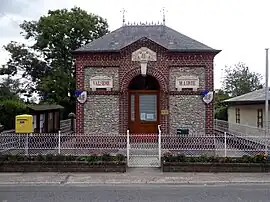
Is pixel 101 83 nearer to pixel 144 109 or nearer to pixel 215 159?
pixel 144 109

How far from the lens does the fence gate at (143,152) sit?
1221 cm

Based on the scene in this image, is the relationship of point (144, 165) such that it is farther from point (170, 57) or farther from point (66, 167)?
point (170, 57)

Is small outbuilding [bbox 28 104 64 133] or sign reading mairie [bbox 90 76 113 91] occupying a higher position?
sign reading mairie [bbox 90 76 113 91]

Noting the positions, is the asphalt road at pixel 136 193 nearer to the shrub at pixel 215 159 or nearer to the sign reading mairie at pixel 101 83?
the shrub at pixel 215 159

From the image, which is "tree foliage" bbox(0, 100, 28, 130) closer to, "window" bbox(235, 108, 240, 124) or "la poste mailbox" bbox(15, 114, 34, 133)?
"la poste mailbox" bbox(15, 114, 34, 133)

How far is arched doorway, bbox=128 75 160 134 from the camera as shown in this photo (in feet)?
55.0

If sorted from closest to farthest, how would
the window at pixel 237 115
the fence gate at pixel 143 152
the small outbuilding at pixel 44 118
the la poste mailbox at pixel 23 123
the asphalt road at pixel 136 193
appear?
the asphalt road at pixel 136 193
the fence gate at pixel 143 152
the la poste mailbox at pixel 23 123
the small outbuilding at pixel 44 118
the window at pixel 237 115

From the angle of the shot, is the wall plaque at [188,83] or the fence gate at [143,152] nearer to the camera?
the fence gate at [143,152]

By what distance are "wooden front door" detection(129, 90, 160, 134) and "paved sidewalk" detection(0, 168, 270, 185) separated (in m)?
5.64

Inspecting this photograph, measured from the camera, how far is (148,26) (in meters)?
19.5

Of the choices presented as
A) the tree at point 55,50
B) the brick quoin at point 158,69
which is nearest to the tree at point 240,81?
the tree at point 55,50

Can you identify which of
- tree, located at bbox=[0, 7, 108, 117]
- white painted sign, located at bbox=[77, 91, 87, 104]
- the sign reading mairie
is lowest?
white painted sign, located at bbox=[77, 91, 87, 104]

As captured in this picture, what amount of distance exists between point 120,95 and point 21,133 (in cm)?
476

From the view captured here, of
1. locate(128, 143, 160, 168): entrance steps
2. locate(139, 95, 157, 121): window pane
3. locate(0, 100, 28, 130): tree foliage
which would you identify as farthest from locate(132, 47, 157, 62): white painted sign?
locate(0, 100, 28, 130): tree foliage
